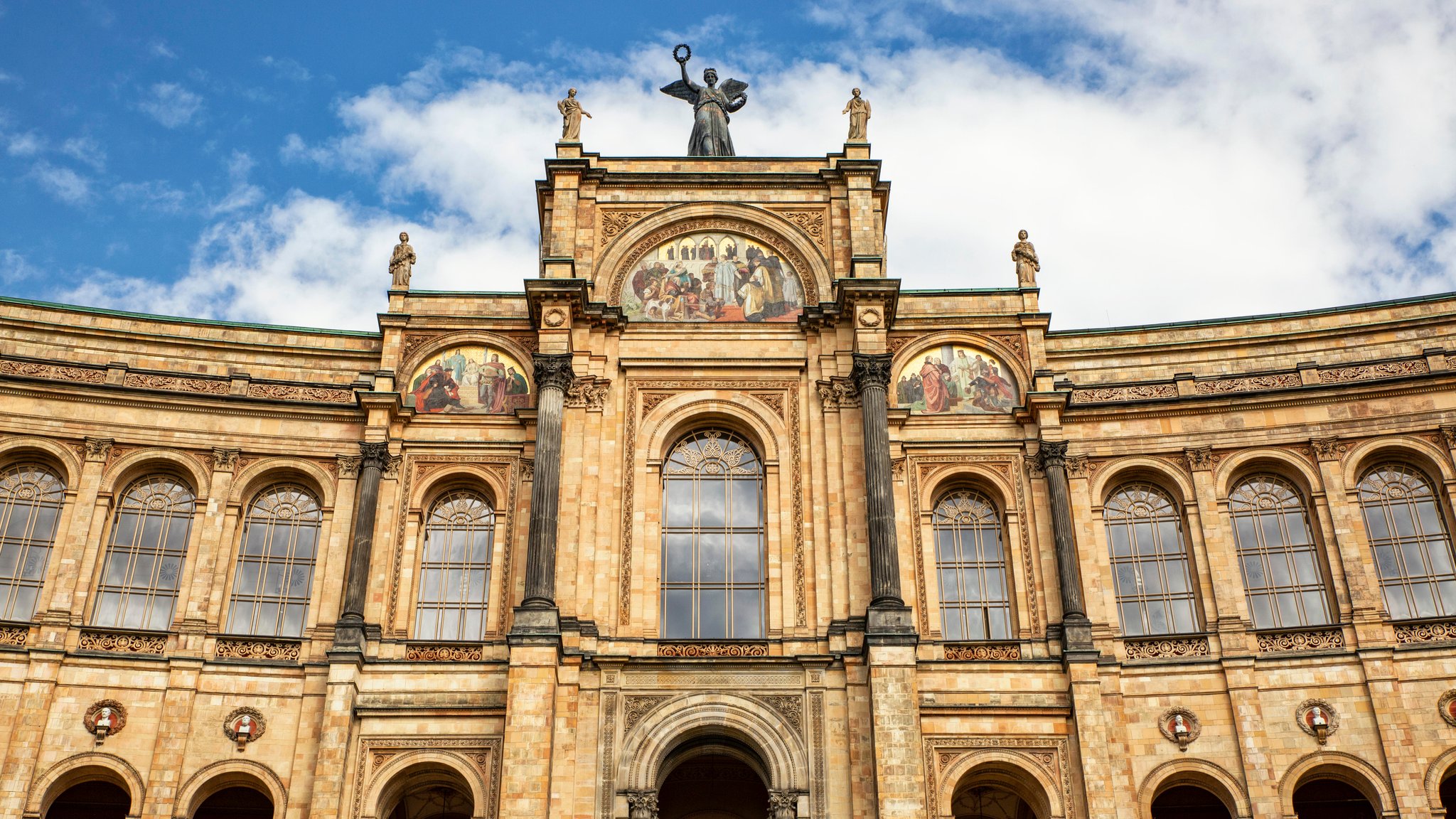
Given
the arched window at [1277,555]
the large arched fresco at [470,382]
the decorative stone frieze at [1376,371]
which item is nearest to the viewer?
the arched window at [1277,555]

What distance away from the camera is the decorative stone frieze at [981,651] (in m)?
28.1

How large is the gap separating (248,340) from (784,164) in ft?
44.3

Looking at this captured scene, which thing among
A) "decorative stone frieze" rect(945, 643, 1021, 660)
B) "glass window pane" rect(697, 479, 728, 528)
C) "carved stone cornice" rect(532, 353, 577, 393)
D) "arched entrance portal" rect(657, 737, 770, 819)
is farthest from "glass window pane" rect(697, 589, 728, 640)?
"carved stone cornice" rect(532, 353, 577, 393)

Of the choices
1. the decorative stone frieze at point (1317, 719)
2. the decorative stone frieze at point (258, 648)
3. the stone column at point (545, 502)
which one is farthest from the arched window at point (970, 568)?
the decorative stone frieze at point (258, 648)

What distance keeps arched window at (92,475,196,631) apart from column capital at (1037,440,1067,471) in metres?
18.6

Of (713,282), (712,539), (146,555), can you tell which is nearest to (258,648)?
(146,555)

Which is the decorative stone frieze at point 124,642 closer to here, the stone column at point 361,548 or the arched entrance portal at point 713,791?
the stone column at point 361,548

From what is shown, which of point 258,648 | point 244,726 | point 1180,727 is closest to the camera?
point 244,726

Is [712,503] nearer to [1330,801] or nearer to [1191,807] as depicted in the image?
[1191,807]

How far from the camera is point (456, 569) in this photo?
96.8 ft

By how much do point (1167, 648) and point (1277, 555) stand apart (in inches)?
138

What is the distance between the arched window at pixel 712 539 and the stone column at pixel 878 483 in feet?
8.76

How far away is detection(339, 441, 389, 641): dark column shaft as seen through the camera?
27906 mm

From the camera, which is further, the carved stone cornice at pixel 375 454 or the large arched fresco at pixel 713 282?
the large arched fresco at pixel 713 282
